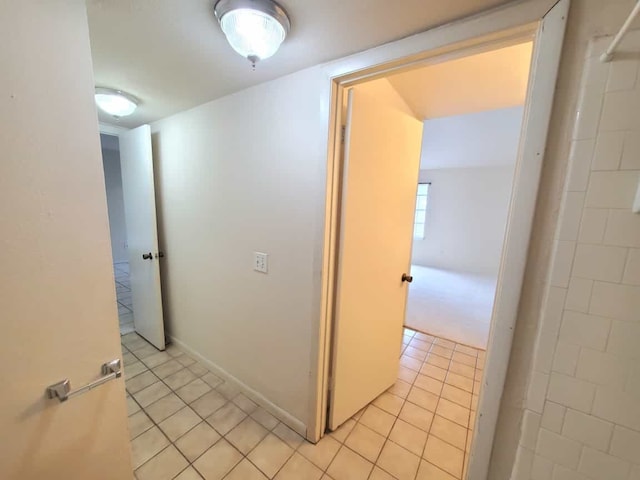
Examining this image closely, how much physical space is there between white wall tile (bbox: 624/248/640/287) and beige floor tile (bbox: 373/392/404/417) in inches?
60.0

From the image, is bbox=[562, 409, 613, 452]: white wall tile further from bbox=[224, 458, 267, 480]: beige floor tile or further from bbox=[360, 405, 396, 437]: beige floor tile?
bbox=[224, 458, 267, 480]: beige floor tile

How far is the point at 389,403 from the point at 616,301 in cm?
153

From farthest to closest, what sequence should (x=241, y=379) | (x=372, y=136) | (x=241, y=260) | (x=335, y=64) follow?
(x=241, y=379) < (x=241, y=260) < (x=372, y=136) < (x=335, y=64)

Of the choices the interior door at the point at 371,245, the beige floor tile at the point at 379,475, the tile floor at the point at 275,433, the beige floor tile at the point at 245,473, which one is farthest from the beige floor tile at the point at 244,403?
the beige floor tile at the point at 379,475

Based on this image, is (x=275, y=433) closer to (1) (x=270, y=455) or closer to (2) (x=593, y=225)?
(1) (x=270, y=455)

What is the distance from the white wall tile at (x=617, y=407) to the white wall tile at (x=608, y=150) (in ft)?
2.19

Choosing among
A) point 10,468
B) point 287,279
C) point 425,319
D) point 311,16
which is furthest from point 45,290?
point 425,319

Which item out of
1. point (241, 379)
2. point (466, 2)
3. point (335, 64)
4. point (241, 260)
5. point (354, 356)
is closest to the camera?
point (466, 2)

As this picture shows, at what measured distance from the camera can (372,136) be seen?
4.40 feet

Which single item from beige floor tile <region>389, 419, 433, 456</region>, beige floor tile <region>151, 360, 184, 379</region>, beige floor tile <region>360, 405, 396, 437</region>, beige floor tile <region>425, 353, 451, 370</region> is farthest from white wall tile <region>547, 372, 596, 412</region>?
beige floor tile <region>151, 360, 184, 379</region>

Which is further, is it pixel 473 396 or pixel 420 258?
pixel 420 258

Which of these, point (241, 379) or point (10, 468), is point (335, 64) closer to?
point (10, 468)

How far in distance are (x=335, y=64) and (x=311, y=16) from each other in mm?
291

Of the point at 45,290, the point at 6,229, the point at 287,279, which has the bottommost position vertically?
the point at 287,279
